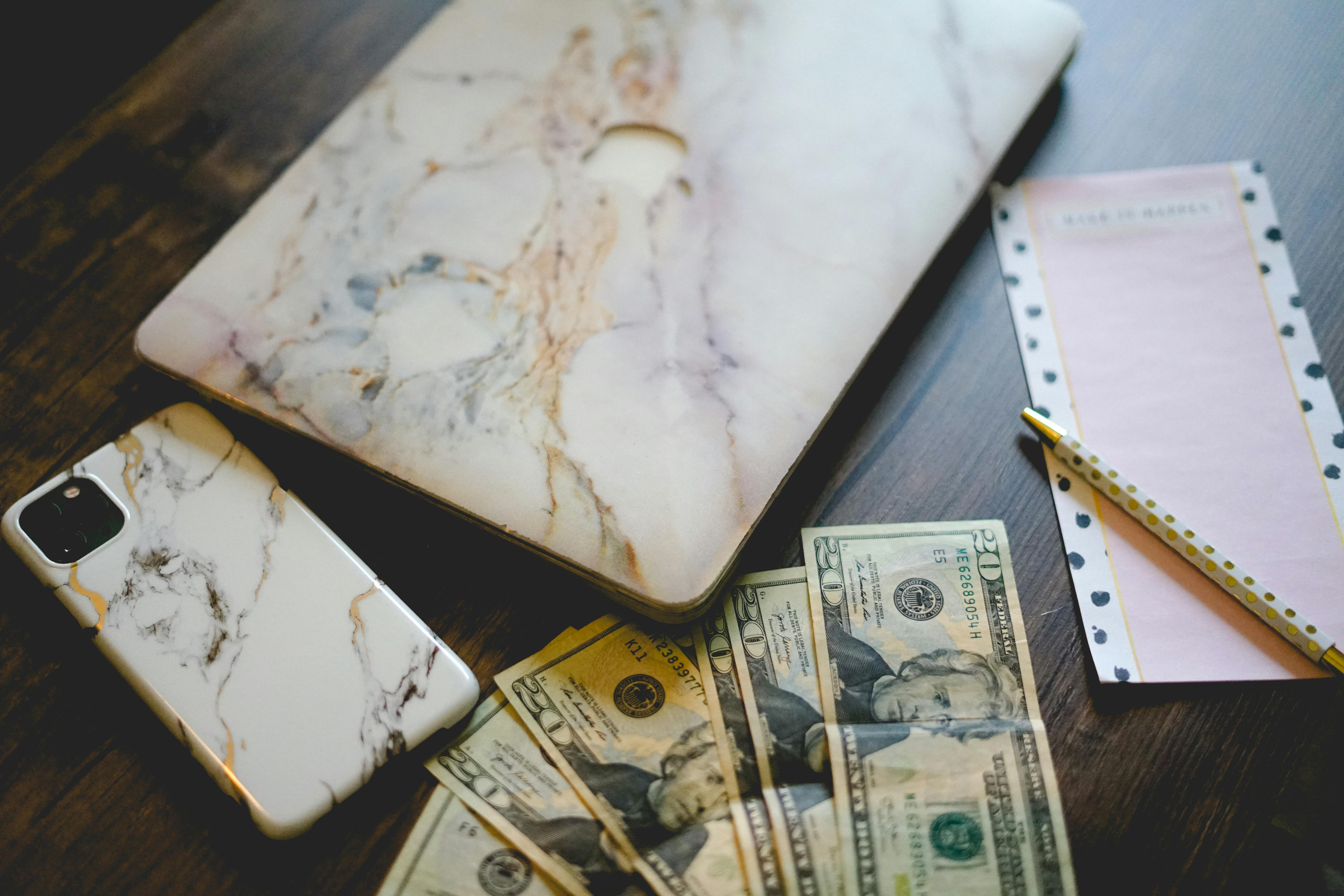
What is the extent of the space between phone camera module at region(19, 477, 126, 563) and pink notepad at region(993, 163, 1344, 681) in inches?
25.5

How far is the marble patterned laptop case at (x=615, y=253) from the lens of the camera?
1.77 feet

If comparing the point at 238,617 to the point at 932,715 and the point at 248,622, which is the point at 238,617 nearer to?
the point at 248,622

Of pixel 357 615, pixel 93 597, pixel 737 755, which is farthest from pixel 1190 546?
pixel 93 597

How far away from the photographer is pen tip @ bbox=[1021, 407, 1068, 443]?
59 cm

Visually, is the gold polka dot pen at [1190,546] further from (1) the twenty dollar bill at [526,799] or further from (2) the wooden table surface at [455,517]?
(1) the twenty dollar bill at [526,799]

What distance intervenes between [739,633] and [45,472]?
0.52m

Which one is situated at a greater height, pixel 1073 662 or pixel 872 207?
pixel 872 207

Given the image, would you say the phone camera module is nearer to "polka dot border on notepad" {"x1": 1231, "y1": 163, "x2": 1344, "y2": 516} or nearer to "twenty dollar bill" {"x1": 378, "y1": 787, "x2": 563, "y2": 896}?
"twenty dollar bill" {"x1": 378, "y1": 787, "x2": 563, "y2": 896}

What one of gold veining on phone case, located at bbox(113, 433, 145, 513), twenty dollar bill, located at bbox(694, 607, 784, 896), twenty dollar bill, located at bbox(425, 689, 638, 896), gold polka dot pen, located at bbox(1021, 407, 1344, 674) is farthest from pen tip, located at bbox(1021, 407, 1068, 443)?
gold veining on phone case, located at bbox(113, 433, 145, 513)

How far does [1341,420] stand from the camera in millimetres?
586

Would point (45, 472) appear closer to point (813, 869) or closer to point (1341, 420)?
point (813, 869)

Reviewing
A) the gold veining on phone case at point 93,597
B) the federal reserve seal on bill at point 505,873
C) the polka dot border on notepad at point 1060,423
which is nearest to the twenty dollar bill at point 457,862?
the federal reserve seal on bill at point 505,873

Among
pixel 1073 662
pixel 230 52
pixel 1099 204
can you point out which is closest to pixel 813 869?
pixel 1073 662

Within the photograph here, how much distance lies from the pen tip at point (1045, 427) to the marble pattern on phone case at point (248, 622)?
0.43 metres
